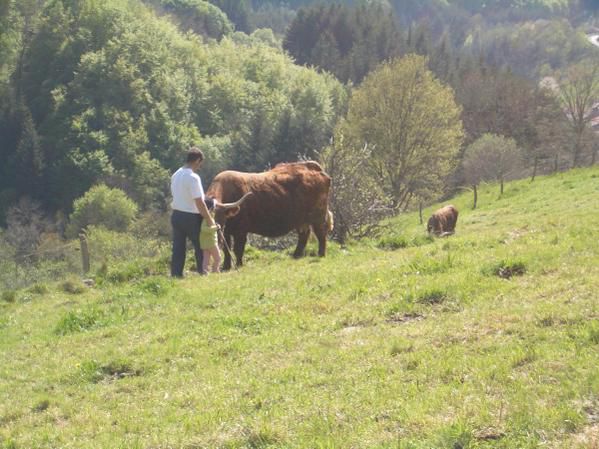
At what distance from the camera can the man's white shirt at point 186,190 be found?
44.9 feet

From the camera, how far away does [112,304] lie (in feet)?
41.3

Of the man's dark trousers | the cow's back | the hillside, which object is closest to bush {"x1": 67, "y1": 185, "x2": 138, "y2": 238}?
the cow's back

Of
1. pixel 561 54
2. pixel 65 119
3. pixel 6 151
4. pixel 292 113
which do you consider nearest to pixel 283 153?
pixel 292 113

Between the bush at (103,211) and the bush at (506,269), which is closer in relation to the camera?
the bush at (506,269)

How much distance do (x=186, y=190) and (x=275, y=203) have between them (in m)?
3.61

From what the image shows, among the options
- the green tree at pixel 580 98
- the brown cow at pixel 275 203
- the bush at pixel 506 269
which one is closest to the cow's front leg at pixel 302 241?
the brown cow at pixel 275 203

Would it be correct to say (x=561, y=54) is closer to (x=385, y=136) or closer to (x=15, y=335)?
(x=385, y=136)

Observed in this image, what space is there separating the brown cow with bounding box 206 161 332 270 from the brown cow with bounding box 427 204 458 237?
903 centimetres

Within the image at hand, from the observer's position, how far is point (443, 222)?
87.5 feet

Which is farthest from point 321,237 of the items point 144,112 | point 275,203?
point 144,112

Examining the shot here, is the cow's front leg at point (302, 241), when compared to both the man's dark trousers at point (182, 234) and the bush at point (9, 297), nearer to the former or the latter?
the man's dark trousers at point (182, 234)

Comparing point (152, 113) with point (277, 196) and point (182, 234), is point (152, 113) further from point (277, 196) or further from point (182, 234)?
point (182, 234)

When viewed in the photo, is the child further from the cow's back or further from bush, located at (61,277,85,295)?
bush, located at (61,277,85,295)

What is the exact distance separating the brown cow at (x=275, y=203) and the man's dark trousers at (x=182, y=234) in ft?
4.69
